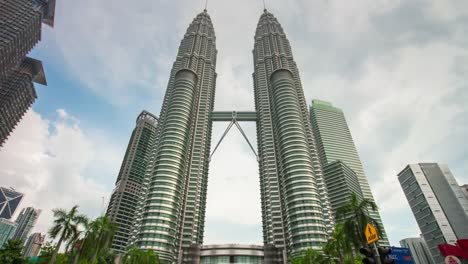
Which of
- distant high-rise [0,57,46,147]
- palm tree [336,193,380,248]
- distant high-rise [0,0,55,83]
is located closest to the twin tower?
palm tree [336,193,380,248]

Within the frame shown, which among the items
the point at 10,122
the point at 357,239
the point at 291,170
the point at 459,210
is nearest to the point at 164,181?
the point at 291,170

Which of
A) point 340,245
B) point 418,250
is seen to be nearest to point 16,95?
point 340,245

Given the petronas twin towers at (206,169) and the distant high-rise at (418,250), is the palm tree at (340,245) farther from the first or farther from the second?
the distant high-rise at (418,250)

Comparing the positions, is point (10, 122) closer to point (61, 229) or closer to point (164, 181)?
point (164, 181)

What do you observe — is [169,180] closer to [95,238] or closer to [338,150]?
[95,238]

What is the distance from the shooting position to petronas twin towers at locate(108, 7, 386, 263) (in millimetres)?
104750

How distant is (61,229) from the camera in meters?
38.0

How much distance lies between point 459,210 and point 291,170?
74.2 m

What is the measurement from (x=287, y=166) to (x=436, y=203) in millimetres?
68612

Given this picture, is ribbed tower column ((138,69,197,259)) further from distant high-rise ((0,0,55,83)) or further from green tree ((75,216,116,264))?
distant high-rise ((0,0,55,83))

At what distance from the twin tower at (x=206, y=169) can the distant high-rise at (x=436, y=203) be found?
43.5 meters

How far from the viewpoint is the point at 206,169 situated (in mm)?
152875

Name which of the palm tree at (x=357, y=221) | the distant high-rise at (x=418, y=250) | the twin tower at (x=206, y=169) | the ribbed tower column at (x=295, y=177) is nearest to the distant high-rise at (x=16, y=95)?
the twin tower at (x=206, y=169)

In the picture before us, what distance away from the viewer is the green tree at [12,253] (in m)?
43.5
